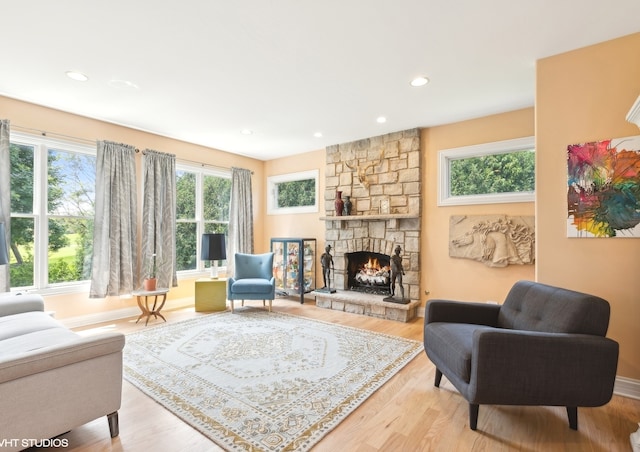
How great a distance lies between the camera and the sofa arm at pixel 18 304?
2598 millimetres

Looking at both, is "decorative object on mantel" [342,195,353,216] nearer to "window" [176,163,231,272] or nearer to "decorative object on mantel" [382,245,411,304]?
"decorative object on mantel" [382,245,411,304]

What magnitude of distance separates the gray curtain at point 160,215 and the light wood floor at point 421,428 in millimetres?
2441

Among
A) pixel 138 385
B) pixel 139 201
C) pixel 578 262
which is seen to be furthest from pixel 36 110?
pixel 578 262

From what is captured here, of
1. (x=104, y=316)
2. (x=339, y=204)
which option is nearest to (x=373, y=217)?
(x=339, y=204)

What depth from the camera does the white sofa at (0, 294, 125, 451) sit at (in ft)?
4.74

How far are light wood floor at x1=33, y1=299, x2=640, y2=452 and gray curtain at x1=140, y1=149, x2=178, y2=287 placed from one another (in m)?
2.44

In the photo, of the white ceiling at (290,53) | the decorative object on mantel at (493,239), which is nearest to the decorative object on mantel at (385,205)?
the decorative object on mantel at (493,239)

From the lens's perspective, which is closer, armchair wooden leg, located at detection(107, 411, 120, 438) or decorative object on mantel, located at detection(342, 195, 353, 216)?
armchair wooden leg, located at detection(107, 411, 120, 438)

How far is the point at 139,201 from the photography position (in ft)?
14.5

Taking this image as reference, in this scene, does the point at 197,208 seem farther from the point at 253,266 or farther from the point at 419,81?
the point at 419,81

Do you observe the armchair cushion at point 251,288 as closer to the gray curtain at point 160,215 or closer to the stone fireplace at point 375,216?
the stone fireplace at point 375,216

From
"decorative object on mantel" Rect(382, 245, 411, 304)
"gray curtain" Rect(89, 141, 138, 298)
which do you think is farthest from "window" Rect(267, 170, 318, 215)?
"gray curtain" Rect(89, 141, 138, 298)

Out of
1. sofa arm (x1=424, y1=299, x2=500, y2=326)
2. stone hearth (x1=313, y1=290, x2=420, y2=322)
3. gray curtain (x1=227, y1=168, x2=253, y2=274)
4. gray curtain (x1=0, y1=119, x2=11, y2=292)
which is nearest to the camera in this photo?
sofa arm (x1=424, y1=299, x2=500, y2=326)

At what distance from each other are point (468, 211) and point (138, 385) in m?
4.04
